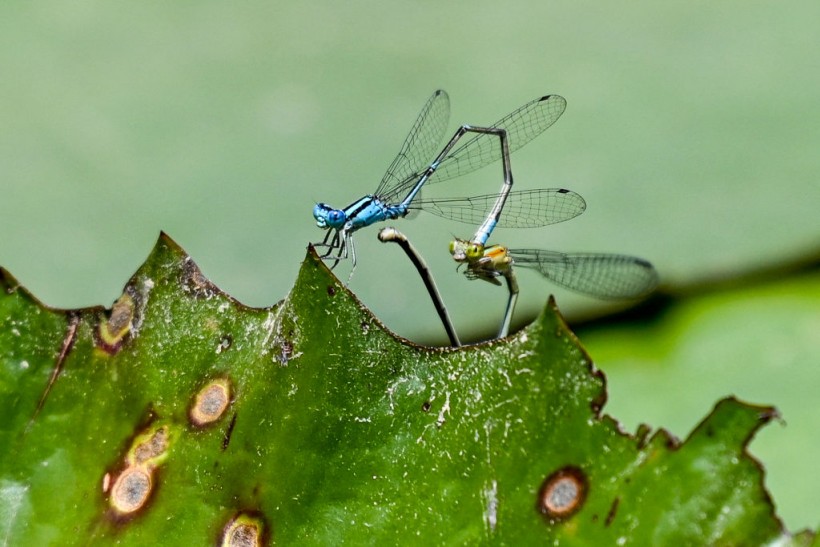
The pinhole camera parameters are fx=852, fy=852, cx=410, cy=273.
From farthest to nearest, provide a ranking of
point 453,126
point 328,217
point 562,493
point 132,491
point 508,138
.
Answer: point 453,126, point 508,138, point 328,217, point 132,491, point 562,493

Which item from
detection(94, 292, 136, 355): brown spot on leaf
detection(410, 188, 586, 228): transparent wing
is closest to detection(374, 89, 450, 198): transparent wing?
detection(410, 188, 586, 228): transparent wing

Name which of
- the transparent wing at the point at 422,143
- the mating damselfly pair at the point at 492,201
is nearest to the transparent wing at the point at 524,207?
the mating damselfly pair at the point at 492,201

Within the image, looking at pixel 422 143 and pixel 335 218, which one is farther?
pixel 422 143

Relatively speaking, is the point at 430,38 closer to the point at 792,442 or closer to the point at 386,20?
the point at 386,20

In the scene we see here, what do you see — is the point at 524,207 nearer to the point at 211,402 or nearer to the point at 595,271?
the point at 595,271

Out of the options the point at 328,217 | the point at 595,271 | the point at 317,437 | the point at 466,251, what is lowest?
the point at 317,437

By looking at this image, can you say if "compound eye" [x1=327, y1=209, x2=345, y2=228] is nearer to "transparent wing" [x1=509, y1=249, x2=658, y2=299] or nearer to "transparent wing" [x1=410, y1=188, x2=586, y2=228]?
"transparent wing" [x1=410, y1=188, x2=586, y2=228]

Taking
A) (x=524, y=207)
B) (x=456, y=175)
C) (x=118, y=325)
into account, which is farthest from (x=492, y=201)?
(x=118, y=325)

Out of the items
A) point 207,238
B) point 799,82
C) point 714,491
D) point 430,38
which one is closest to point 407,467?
point 714,491
